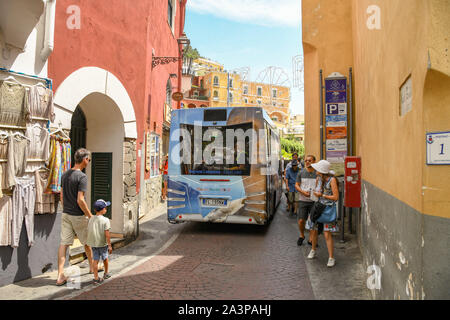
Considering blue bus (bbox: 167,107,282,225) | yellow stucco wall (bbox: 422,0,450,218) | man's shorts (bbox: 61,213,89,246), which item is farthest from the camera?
blue bus (bbox: 167,107,282,225)

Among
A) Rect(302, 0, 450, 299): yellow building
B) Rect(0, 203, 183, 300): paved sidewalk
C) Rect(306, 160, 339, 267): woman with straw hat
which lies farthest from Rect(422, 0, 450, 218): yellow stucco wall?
Rect(0, 203, 183, 300): paved sidewalk

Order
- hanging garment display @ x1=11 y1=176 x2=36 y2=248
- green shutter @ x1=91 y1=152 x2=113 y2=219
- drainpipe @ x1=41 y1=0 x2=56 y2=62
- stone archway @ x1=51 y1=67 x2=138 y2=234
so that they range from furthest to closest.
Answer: green shutter @ x1=91 y1=152 x2=113 y2=219 → stone archway @ x1=51 y1=67 x2=138 y2=234 → drainpipe @ x1=41 y1=0 x2=56 y2=62 → hanging garment display @ x1=11 y1=176 x2=36 y2=248

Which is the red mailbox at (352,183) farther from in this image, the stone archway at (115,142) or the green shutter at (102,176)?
the green shutter at (102,176)

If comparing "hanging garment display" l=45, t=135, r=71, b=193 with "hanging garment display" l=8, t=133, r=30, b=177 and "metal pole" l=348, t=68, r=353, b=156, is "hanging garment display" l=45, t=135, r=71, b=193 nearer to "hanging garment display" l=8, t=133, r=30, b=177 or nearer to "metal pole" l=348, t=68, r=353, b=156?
"hanging garment display" l=8, t=133, r=30, b=177

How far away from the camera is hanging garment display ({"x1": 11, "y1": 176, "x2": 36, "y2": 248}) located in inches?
190

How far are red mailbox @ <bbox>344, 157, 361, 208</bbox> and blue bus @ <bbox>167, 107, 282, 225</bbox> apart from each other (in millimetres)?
1898

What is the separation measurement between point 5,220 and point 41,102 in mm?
1810

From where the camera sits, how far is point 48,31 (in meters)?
5.36

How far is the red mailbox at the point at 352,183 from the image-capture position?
6879mm

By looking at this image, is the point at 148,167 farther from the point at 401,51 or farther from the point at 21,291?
the point at 401,51

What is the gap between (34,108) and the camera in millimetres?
5117

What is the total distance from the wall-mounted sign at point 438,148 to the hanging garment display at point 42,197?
16.9 feet

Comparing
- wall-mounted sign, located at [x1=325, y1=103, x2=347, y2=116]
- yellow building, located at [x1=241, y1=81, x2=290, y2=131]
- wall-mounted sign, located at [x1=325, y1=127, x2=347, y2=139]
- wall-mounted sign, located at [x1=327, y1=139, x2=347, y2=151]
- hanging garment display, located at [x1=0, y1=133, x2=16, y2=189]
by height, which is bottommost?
hanging garment display, located at [x1=0, y1=133, x2=16, y2=189]
